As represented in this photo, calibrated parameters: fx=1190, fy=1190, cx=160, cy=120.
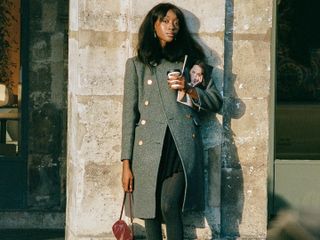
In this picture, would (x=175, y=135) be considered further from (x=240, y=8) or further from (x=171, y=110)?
(x=240, y=8)

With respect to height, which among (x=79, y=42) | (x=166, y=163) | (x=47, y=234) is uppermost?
(x=79, y=42)

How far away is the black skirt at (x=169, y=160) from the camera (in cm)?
852

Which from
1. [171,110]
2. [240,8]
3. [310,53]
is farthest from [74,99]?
[310,53]

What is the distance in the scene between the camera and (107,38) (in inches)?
352

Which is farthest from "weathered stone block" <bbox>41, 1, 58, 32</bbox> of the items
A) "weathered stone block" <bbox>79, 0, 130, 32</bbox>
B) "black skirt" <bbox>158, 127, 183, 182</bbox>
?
"black skirt" <bbox>158, 127, 183, 182</bbox>

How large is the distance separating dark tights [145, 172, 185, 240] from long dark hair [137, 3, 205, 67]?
0.86 metres

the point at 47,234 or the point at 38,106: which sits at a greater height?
the point at 38,106

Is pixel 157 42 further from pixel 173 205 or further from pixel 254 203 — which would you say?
pixel 254 203

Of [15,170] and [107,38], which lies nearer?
[107,38]

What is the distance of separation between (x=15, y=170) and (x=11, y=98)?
0.69 metres

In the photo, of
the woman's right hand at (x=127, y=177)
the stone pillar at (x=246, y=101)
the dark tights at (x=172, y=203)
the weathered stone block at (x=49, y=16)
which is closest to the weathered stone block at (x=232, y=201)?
the stone pillar at (x=246, y=101)

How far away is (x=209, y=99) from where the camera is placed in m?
8.72

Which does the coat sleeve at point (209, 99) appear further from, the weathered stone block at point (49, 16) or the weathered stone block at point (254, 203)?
the weathered stone block at point (49, 16)

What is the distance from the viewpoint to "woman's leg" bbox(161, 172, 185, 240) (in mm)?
8422
